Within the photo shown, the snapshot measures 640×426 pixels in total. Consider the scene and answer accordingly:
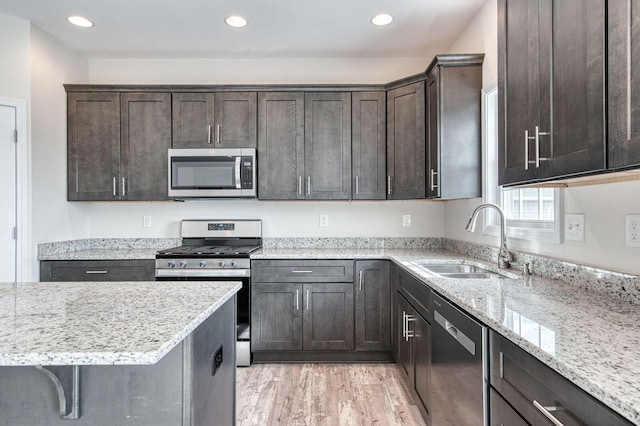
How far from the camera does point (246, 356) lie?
2.76 metres

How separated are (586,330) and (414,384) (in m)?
1.38

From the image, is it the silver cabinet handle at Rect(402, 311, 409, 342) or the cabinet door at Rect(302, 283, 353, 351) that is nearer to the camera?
the silver cabinet handle at Rect(402, 311, 409, 342)

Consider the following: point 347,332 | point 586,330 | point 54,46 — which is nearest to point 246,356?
point 347,332

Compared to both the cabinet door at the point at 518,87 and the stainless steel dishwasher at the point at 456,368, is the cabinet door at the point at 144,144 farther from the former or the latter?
the cabinet door at the point at 518,87

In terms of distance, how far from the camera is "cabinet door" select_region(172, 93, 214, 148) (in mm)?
3059

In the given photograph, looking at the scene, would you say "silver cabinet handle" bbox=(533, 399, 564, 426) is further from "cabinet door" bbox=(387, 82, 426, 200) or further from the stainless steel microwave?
the stainless steel microwave

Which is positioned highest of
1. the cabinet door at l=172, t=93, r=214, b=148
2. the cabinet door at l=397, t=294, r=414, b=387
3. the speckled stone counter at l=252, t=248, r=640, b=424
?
the cabinet door at l=172, t=93, r=214, b=148

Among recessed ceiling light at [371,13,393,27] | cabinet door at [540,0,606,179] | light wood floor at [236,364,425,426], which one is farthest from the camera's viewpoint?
recessed ceiling light at [371,13,393,27]

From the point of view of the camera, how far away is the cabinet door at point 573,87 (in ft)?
3.15

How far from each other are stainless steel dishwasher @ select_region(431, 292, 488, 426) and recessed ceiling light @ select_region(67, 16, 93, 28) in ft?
10.5

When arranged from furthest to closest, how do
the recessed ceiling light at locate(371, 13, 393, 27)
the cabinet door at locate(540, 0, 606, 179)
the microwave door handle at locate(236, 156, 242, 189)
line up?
1. the microwave door handle at locate(236, 156, 242, 189)
2. the recessed ceiling light at locate(371, 13, 393, 27)
3. the cabinet door at locate(540, 0, 606, 179)

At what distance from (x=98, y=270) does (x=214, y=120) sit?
1.57 metres

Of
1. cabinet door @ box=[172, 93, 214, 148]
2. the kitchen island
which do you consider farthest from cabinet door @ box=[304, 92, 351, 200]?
the kitchen island

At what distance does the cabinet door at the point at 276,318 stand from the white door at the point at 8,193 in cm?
183
